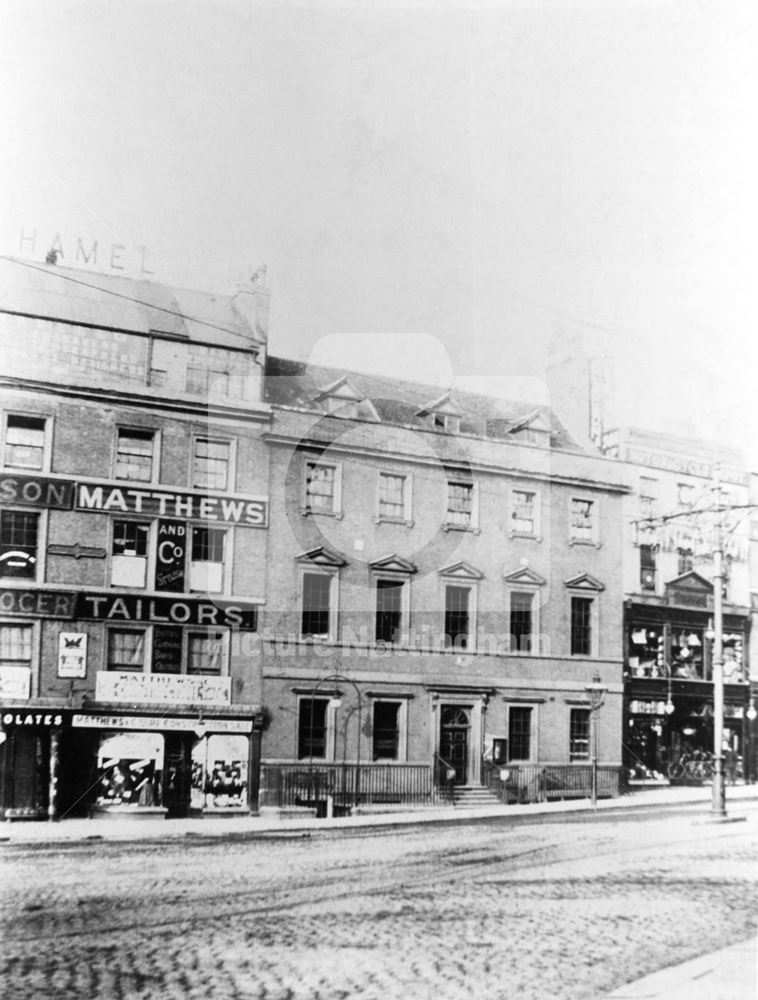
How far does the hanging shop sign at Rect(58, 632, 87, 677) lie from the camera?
5.96 m

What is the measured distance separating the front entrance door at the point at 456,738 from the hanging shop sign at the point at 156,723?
4.19 ft

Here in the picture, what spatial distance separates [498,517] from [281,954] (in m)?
3.03

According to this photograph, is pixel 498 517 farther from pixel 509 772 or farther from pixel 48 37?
pixel 48 37

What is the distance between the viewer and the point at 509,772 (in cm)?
687

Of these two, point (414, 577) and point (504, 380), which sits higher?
point (504, 380)

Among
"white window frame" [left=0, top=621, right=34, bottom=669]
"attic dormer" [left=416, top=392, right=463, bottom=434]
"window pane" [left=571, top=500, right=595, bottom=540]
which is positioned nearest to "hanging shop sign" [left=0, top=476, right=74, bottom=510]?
"white window frame" [left=0, top=621, right=34, bottom=669]

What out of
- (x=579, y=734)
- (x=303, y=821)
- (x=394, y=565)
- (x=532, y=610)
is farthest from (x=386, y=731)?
(x=579, y=734)

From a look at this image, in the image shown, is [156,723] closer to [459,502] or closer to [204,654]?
[204,654]

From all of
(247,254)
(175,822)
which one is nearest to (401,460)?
(247,254)

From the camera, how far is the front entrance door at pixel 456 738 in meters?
6.66

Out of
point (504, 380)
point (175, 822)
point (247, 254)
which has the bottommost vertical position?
point (175, 822)

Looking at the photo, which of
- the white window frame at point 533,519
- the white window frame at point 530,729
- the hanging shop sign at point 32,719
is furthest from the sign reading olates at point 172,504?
the white window frame at point 530,729

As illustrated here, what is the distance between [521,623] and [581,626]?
0.50 m

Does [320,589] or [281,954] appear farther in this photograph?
[320,589]
